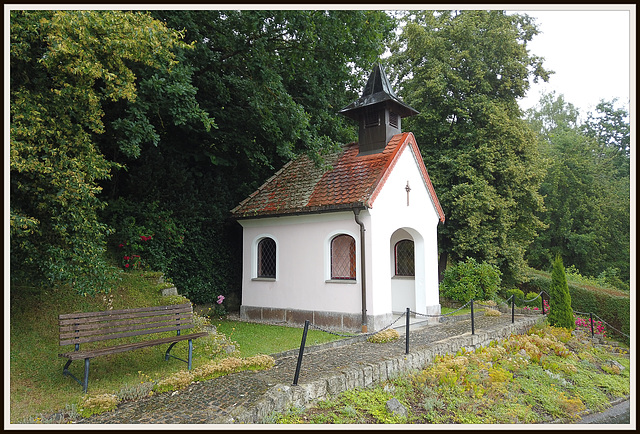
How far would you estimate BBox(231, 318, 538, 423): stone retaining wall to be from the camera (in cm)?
552


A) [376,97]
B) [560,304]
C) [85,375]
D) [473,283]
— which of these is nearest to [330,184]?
[376,97]

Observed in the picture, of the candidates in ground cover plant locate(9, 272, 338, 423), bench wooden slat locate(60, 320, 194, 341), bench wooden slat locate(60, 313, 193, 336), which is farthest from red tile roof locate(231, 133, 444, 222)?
bench wooden slat locate(60, 320, 194, 341)

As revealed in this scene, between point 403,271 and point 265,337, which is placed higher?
point 403,271

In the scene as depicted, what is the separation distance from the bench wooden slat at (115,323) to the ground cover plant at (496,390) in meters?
2.91

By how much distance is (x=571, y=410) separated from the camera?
297 inches

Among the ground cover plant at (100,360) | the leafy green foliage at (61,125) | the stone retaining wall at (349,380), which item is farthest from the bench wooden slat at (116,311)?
the stone retaining wall at (349,380)

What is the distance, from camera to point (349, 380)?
6.84 metres

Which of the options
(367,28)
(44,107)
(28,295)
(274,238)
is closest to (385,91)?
(367,28)

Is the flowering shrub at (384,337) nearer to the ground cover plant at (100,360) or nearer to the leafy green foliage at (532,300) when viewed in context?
the ground cover plant at (100,360)

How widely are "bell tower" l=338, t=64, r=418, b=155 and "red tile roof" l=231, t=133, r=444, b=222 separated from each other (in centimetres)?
34

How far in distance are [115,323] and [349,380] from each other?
3782 mm

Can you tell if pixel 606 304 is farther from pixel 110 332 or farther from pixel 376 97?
pixel 110 332

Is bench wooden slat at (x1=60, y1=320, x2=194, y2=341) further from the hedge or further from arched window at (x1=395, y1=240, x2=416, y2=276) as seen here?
the hedge

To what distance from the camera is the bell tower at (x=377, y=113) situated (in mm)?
12617
